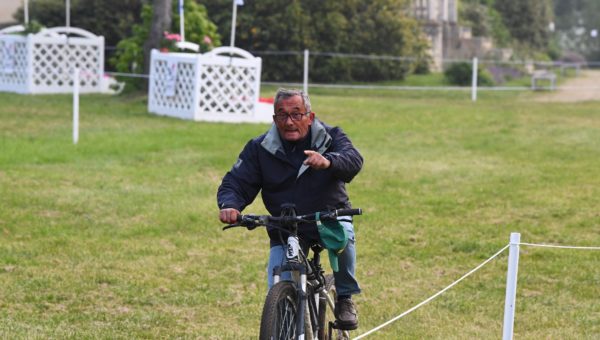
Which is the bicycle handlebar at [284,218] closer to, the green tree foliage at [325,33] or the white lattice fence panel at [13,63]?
the white lattice fence panel at [13,63]

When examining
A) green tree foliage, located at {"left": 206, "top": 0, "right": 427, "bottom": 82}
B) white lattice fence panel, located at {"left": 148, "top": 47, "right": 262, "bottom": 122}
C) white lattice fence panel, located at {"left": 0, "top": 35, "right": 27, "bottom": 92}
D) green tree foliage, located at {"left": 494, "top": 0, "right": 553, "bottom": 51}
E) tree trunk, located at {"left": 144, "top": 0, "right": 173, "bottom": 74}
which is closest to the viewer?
white lattice fence panel, located at {"left": 148, "top": 47, "right": 262, "bottom": 122}

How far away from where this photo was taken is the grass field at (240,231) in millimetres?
8211

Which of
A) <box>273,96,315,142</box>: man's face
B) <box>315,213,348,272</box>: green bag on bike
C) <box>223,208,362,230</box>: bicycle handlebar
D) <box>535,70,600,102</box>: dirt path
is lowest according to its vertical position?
<box>535,70,600,102</box>: dirt path

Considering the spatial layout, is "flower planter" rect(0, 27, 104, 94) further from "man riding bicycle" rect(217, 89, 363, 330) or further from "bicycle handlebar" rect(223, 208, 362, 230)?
"bicycle handlebar" rect(223, 208, 362, 230)

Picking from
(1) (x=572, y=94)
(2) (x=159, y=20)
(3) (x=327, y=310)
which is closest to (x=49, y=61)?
(2) (x=159, y=20)

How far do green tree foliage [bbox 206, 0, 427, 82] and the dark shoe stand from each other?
83.7ft

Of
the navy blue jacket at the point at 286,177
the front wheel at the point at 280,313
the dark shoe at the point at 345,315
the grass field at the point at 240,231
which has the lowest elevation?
the grass field at the point at 240,231

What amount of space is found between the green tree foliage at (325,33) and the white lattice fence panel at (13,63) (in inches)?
273

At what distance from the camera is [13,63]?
26875 millimetres

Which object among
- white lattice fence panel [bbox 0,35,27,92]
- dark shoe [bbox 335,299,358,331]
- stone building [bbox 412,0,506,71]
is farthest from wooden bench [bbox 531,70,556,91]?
dark shoe [bbox 335,299,358,331]

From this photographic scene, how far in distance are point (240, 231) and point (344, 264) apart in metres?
5.48

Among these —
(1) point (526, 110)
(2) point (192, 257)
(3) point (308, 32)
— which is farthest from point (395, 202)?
(3) point (308, 32)

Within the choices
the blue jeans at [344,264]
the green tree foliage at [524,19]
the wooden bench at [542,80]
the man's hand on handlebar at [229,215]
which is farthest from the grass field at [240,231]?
the green tree foliage at [524,19]

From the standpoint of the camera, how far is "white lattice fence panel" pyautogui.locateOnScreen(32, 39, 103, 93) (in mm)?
26484
